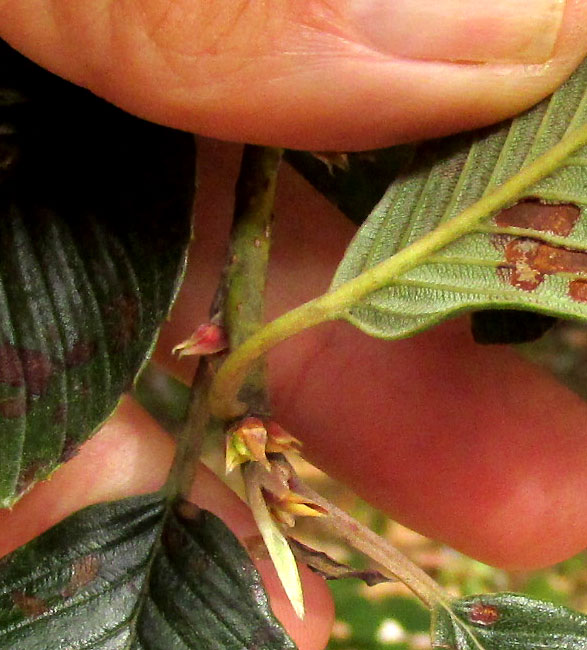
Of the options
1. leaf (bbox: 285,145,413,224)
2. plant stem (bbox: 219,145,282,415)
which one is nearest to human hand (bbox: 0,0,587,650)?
leaf (bbox: 285,145,413,224)

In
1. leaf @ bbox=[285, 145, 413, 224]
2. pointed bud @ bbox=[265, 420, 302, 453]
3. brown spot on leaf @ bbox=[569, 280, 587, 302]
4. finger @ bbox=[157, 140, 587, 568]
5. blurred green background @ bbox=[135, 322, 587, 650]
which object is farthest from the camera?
blurred green background @ bbox=[135, 322, 587, 650]

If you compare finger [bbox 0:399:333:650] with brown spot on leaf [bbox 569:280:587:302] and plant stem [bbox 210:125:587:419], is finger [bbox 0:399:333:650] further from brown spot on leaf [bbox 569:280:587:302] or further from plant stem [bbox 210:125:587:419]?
brown spot on leaf [bbox 569:280:587:302]

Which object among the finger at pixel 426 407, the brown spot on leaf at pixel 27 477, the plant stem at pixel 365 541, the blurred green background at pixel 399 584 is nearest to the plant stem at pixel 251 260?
the plant stem at pixel 365 541

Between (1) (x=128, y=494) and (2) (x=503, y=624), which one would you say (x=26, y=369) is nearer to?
(1) (x=128, y=494)

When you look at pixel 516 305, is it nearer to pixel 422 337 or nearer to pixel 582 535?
pixel 422 337

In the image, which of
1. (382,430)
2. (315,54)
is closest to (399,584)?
(382,430)

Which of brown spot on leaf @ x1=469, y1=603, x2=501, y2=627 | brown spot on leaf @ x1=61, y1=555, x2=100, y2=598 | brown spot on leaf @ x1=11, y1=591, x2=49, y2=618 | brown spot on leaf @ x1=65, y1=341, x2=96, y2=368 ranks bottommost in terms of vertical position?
brown spot on leaf @ x1=11, y1=591, x2=49, y2=618

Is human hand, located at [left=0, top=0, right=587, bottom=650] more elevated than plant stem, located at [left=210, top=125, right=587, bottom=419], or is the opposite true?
human hand, located at [left=0, top=0, right=587, bottom=650]

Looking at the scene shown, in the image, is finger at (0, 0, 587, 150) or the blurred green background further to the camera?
the blurred green background
